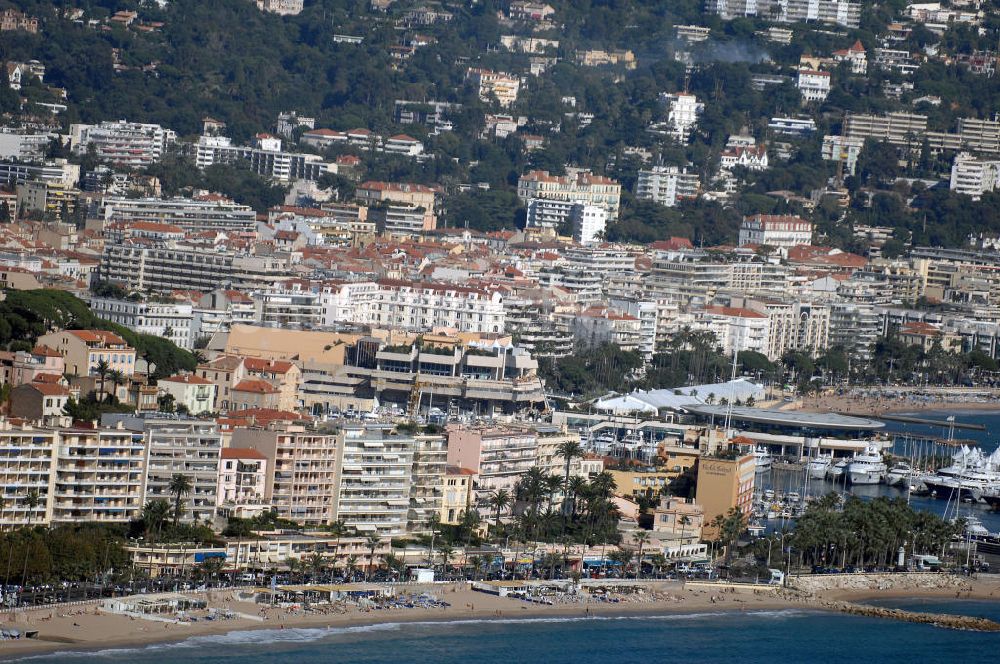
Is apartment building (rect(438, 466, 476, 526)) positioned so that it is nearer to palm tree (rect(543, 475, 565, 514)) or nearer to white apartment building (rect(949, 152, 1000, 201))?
palm tree (rect(543, 475, 565, 514))

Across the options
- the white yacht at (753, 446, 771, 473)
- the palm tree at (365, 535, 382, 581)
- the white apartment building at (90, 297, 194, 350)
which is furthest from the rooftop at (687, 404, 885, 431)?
the palm tree at (365, 535, 382, 581)

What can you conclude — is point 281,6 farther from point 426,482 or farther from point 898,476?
point 426,482

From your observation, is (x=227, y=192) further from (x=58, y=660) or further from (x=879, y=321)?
(x=58, y=660)

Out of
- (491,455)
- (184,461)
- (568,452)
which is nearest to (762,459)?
(568,452)

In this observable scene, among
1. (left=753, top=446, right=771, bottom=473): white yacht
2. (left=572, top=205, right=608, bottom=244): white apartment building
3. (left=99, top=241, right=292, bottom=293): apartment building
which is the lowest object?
(left=753, top=446, right=771, bottom=473): white yacht

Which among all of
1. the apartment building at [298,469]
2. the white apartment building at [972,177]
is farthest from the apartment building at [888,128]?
the apartment building at [298,469]
